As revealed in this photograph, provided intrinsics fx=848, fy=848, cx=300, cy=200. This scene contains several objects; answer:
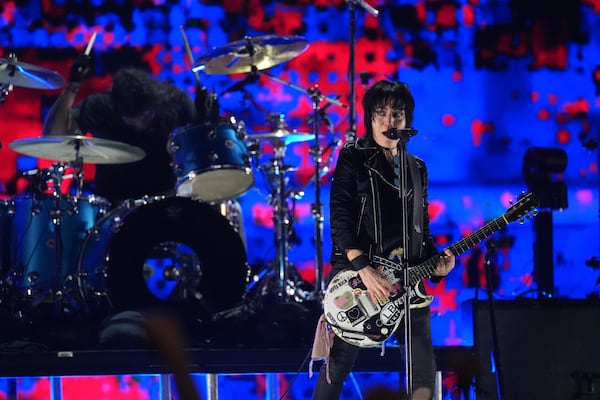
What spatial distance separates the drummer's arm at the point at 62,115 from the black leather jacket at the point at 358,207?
3456 millimetres

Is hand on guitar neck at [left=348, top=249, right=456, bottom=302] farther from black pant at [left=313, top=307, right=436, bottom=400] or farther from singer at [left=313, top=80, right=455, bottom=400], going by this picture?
black pant at [left=313, top=307, right=436, bottom=400]

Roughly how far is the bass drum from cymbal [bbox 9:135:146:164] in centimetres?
40

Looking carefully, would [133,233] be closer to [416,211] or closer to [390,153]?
[390,153]

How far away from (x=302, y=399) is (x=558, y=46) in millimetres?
4333

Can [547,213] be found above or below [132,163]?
below

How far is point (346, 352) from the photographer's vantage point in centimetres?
353

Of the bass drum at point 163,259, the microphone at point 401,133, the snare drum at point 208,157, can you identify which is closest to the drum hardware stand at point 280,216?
the snare drum at point 208,157

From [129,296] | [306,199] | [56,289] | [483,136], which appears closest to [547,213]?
[483,136]

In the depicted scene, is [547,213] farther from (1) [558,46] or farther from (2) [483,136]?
(1) [558,46]

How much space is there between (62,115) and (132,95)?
0.58m

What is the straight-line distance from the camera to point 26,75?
586 cm

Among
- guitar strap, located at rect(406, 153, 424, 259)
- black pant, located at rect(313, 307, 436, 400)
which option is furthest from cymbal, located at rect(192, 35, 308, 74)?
black pant, located at rect(313, 307, 436, 400)

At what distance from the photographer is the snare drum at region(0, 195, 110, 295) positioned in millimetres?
5695

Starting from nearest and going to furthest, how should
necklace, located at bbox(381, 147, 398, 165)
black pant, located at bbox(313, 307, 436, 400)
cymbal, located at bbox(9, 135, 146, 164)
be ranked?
black pant, located at bbox(313, 307, 436, 400) < necklace, located at bbox(381, 147, 398, 165) < cymbal, located at bbox(9, 135, 146, 164)
